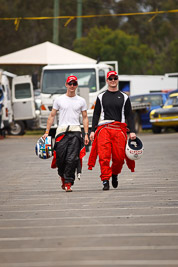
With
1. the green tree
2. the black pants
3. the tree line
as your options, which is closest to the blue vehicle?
the black pants

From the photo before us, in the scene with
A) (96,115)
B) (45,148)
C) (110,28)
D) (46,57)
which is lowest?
(110,28)

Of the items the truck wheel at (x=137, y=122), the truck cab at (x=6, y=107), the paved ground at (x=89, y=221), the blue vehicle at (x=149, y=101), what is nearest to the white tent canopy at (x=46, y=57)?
the truck cab at (x=6, y=107)

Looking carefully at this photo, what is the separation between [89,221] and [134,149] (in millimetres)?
3329

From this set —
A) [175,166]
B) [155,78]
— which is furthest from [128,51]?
[175,166]

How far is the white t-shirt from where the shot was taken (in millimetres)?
11617

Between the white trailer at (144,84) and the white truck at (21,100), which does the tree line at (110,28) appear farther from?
the white truck at (21,100)

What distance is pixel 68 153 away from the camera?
38.7 feet

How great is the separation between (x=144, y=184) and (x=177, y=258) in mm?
6130

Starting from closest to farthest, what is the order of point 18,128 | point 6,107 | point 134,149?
point 134,149
point 6,107
point 18,128

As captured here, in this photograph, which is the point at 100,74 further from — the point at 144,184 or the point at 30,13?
the point at 30,13

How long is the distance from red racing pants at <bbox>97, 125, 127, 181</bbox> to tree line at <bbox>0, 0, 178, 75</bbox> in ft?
153

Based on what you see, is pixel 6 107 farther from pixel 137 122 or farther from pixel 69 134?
pixel 69 134

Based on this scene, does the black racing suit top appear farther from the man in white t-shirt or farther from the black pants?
the black pants

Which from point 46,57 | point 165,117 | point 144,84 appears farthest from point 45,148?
point 144,84
